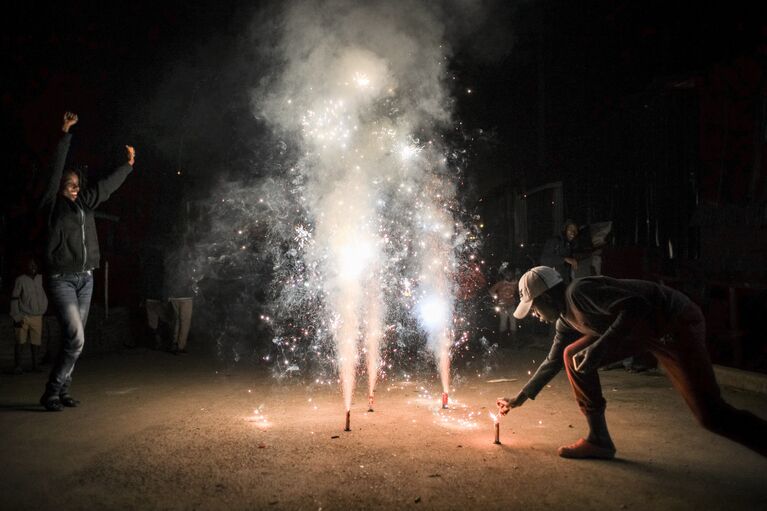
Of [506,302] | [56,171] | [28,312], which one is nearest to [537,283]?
[56,171]

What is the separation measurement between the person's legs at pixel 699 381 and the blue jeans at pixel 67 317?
562cm

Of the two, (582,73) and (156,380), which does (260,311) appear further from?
(582,73)

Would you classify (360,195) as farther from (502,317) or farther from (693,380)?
(693,380)

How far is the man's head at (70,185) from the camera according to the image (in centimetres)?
618

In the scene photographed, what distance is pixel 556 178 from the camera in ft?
48.7

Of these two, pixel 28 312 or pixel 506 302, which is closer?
pixel 28 312

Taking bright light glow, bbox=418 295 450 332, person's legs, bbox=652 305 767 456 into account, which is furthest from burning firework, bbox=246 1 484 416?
person's legs, bbox=652 305 767 456

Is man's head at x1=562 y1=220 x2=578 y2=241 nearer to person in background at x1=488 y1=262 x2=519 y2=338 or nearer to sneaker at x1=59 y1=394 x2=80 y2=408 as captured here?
person in background at x1=488 y1=262 x2=519 y2=338

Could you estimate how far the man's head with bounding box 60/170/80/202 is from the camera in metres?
6.18

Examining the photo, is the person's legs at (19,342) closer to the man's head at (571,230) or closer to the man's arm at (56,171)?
the man's arm at (56,171)

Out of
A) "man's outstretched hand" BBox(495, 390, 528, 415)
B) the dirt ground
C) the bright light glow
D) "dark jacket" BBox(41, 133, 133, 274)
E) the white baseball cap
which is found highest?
"dark jacket" BBox(41, 133, 133, 274)

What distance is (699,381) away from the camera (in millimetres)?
4113

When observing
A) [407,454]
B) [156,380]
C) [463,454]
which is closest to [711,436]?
[463,454]

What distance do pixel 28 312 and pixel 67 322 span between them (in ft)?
13.4
